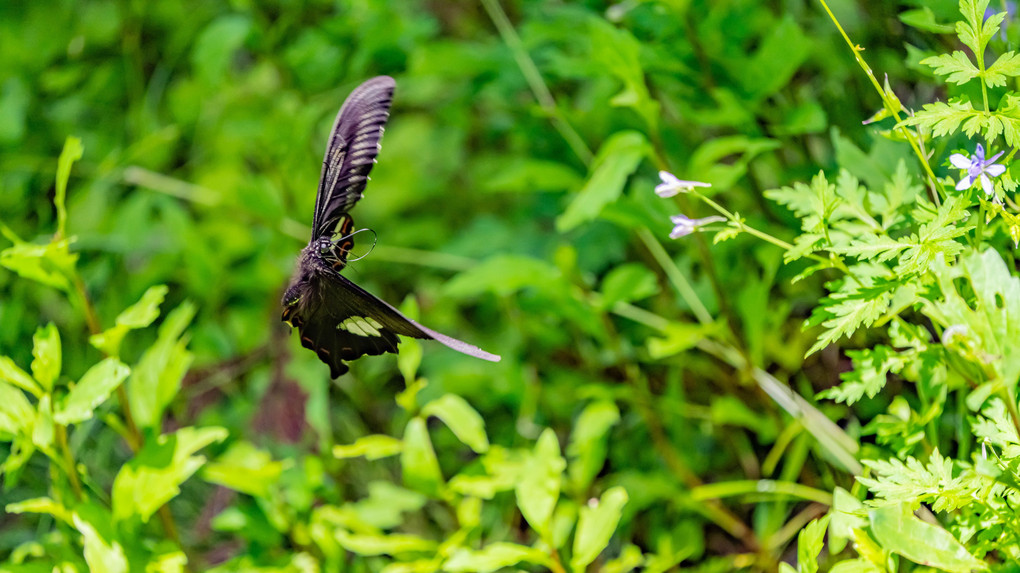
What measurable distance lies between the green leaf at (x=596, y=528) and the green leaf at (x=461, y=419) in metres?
0.17

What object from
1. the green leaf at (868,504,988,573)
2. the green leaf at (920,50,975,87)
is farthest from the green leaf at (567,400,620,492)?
the green leaf at (920,50,975,87)

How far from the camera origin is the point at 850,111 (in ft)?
3.95

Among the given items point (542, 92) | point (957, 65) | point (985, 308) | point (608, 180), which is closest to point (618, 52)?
point (608, 180)

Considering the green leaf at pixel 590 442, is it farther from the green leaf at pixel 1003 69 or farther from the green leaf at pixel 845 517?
the green leaf at pixel 1003 69

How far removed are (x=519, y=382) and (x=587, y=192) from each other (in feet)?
1.53

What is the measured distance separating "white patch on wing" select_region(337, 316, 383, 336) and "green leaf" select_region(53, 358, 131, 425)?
0.25 m

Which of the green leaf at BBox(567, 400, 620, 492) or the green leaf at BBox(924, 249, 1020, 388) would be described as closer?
the green leaf at BBox(924, 249, 1020, 388)

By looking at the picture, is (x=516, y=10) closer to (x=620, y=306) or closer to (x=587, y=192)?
(x=620, y=306)

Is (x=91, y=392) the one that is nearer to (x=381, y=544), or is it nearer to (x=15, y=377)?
(x=15, y=377)

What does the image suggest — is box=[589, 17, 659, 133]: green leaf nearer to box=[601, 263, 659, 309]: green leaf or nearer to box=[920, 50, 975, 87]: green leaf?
box=[601, 263, 659, 309]: green leaf

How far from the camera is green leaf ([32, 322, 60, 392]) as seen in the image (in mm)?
920

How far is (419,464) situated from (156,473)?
33 cm

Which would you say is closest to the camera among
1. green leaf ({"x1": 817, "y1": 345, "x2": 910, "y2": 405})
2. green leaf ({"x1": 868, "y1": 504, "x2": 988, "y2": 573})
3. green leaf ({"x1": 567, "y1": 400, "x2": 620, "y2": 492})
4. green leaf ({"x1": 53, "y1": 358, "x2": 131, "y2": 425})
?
green leaf ({"x1": 868, "y1": 504, "x2": 988, "y2": 573})

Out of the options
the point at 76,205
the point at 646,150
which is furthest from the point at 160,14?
the point at 646,150
